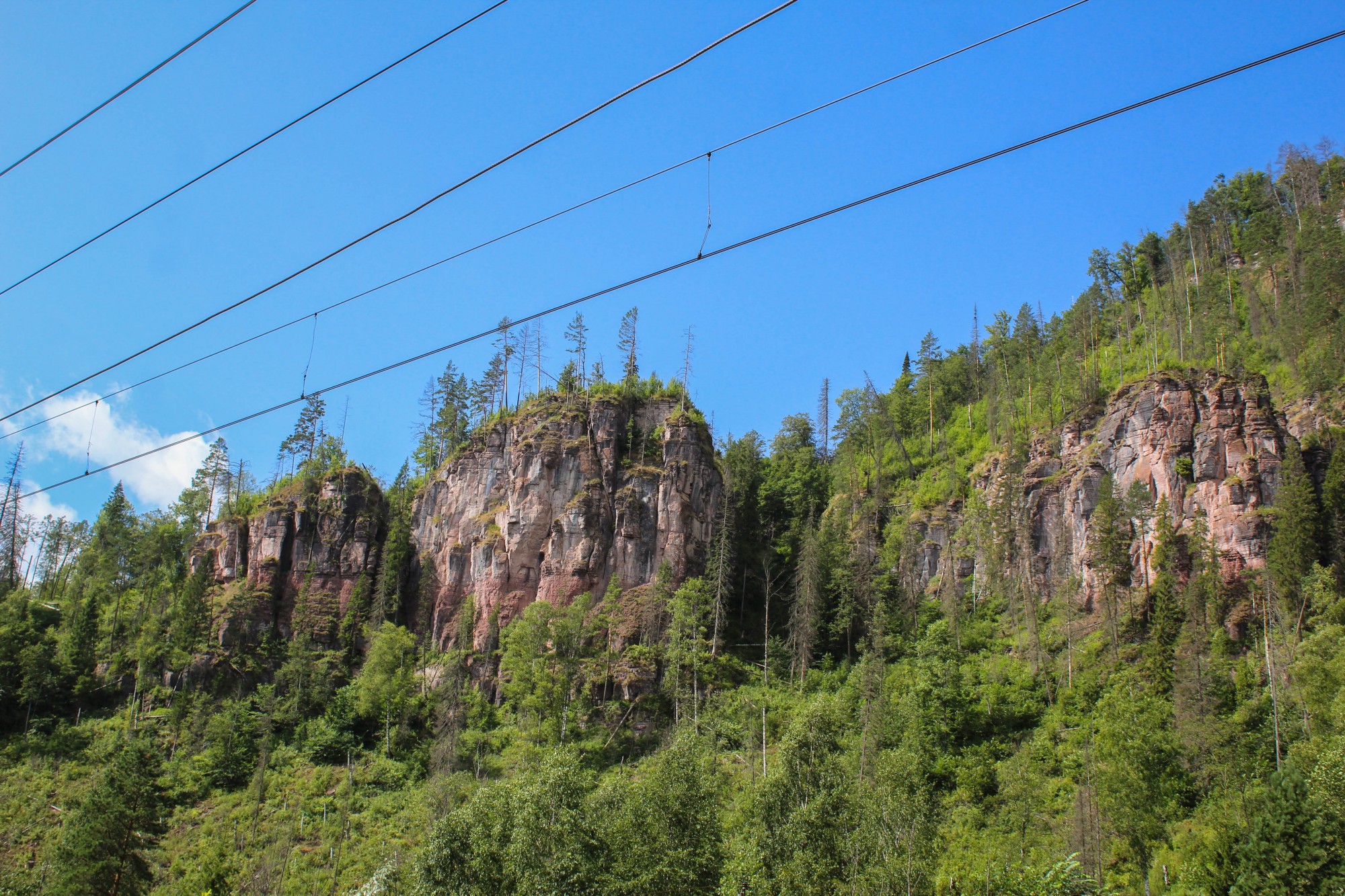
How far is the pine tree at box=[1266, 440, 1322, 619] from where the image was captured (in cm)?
4906

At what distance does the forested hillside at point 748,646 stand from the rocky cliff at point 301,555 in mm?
316

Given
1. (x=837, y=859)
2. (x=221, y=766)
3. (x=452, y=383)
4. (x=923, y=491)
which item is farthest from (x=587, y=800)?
(x=452, y=383)

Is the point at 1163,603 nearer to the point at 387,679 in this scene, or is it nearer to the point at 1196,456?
the point at 1196,456

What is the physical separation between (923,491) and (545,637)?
37.3m

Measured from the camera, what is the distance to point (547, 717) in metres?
54.8

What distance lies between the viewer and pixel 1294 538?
50281mm

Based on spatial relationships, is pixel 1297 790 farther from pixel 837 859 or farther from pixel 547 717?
pixel 547 717

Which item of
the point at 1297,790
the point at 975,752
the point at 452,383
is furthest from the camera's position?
the point at 452,383

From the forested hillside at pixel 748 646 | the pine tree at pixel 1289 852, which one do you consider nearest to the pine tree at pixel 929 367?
the forested hillside at pixel 748 646

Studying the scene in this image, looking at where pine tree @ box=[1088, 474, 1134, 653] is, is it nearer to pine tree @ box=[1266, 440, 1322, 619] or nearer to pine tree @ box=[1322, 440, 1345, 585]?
pine tree @ box=[1266, 440, 1322, 619]

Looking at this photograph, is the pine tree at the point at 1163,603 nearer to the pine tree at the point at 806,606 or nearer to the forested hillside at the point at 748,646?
the forested hillside at the point at 748,646

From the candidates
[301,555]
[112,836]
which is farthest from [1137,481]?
[301,555]

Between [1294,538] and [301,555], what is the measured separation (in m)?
65.8

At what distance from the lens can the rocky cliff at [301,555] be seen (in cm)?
6988
